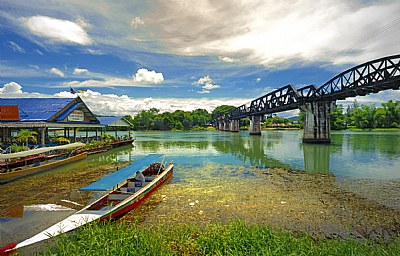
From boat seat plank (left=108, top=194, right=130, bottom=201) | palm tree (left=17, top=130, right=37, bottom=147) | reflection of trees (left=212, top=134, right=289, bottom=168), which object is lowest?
reflection of trees (left=212, top=134, right=289, bottom=168)

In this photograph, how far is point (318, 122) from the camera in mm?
50438

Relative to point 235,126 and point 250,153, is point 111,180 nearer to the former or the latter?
point 250,153

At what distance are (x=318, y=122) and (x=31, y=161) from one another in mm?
51103

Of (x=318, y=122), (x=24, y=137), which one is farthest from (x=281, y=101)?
(x=24, y=137)

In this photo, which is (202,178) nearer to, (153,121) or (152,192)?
(152,192)

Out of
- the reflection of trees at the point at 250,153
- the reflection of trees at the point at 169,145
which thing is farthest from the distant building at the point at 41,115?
the reflection of trees at the point at 250,153

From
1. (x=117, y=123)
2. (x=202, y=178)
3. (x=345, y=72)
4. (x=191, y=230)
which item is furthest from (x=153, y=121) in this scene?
(x=191, y=230)

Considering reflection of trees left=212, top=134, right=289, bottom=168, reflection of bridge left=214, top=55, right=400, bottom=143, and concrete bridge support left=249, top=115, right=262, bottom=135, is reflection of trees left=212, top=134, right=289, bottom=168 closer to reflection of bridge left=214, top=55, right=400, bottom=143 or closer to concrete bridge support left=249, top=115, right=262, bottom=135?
reflection of bridge left=214, top=55, right=400, bottom=143

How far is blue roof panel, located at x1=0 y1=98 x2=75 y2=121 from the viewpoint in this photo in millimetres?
28475

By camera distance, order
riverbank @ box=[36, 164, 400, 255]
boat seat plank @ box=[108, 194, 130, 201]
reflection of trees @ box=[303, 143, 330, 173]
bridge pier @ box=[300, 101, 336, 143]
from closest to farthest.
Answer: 1. riverbank @ box=[36, 164, 400, 255]
2. boat seat plank @ box=[108, 194, 130, 201]
3. reflection of trees @ box=[303, 143, 330, 173]
4. bridge pier @ box=[300, 101, 336, 143]

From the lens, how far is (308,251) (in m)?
6.16

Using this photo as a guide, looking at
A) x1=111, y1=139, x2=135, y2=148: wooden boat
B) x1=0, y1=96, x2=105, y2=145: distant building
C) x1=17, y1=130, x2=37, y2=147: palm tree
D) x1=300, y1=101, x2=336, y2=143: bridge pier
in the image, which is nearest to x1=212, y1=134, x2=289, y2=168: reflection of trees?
x1=300, y1=101, x2=336, y2=143: bridge pier

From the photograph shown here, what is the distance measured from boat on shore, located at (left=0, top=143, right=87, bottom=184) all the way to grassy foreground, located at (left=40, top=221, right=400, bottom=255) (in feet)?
44.5

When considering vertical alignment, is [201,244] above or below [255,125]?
below
